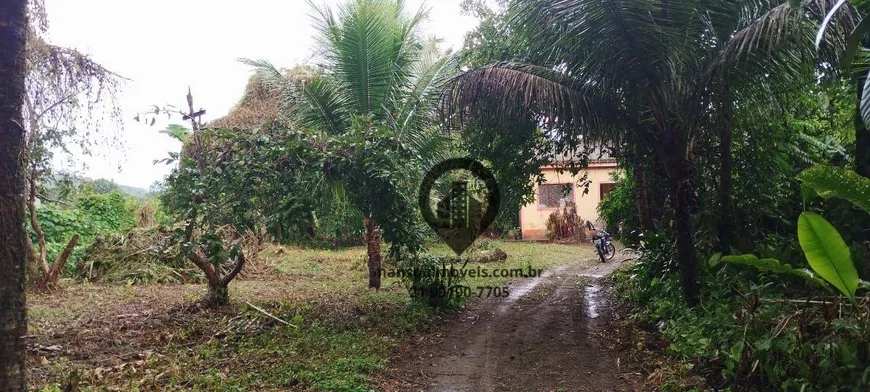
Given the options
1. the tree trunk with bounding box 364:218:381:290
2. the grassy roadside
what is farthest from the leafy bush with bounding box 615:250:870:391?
the tree trunk with bounding box 364:218:381:290

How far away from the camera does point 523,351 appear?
5.64 metres

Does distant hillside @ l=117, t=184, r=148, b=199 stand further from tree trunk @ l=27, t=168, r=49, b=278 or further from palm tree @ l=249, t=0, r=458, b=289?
palm tree @ l=249, t=0, r=458, b=289

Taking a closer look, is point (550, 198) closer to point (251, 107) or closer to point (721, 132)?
point (251, 107)

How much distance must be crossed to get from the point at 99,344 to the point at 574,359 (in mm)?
4920

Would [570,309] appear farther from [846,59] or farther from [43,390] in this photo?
[43,390]

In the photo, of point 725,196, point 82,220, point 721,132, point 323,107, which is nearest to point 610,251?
A: point 725,196

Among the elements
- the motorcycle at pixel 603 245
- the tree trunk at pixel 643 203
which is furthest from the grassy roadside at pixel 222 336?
the motorcycle at pixel 603 245

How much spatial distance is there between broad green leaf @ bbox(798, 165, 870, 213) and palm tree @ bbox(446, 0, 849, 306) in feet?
4.95

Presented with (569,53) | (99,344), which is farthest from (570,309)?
(99,344)

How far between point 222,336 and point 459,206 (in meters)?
5.65

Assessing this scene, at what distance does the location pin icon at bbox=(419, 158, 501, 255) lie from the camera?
9.00 m

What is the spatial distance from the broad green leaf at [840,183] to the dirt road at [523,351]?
2.11m

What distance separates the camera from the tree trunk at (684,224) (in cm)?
564

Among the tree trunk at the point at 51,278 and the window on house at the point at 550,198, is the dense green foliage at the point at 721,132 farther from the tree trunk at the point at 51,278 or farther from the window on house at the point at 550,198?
the window on house at the point at 550,198
